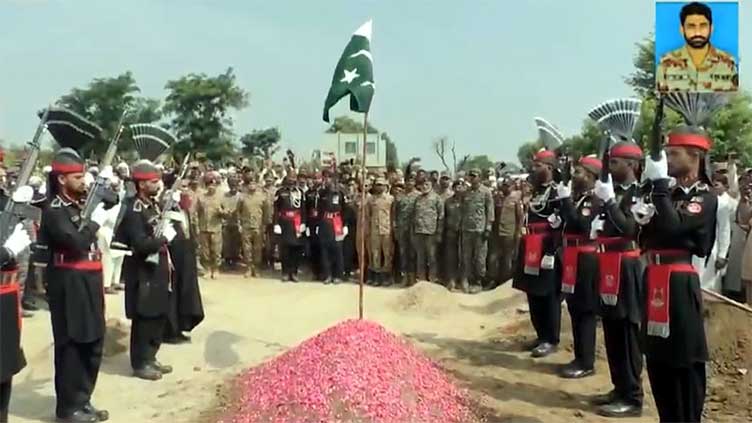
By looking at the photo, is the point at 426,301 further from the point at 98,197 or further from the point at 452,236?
the point at 98,197

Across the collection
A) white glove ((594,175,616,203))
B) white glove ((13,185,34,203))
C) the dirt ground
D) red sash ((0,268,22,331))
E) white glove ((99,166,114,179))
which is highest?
white glove ((99,166,114,179))

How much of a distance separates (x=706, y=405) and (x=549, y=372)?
141cm

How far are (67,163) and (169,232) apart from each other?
1665 mm

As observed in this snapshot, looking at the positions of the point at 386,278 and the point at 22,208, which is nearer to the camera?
the point at 22,208

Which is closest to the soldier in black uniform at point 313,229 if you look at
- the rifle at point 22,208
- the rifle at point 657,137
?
the rifle at point 22,208

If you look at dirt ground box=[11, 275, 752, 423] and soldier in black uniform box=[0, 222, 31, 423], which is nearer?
soldier in black uniform box=[0, 222, 31, 423]

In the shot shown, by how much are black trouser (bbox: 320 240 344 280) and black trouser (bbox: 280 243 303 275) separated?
21.3 inches

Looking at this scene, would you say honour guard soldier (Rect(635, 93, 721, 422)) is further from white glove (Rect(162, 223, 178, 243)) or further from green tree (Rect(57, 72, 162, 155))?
green tree (Rect(57, 72, 162, 155))

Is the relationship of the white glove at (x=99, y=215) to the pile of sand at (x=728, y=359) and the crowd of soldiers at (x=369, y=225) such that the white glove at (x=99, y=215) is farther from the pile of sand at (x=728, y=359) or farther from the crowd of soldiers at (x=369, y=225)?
the crowd of soldiers at (x=369, y=225)

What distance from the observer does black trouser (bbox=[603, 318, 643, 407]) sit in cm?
612

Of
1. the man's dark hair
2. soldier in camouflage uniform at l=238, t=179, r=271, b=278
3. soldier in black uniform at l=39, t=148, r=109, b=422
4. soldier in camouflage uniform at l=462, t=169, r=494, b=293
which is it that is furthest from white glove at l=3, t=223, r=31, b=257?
soldier in camouflage uniform at l=238, t=179, r=271, b=278

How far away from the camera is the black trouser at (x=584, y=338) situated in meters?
6.98

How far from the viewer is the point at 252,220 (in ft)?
44.1

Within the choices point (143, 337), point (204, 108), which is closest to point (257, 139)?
point (204, 108)
